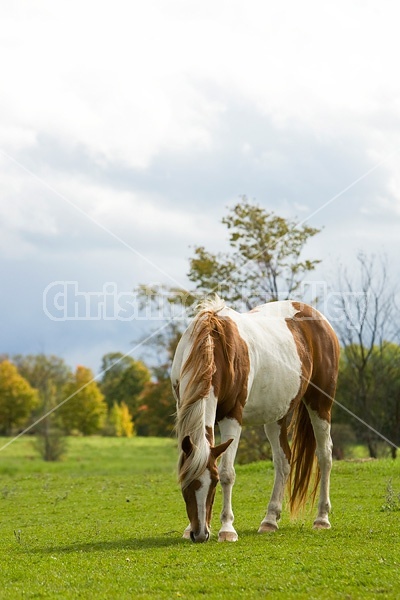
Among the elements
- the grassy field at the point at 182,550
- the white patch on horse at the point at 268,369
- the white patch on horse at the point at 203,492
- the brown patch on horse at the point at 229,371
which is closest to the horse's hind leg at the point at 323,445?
the grassy field at the point at 182,550

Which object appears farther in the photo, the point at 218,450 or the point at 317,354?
the point at 317,354

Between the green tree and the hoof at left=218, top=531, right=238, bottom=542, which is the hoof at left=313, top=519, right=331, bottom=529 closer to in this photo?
the hoof at left=218, top=531, right=238, bottom=542

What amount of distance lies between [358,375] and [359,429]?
270 cm

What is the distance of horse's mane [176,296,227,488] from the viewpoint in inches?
273

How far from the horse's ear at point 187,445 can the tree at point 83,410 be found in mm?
51960

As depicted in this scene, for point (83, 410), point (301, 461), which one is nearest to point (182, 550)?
point (301, 461)

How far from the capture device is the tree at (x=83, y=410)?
192ft

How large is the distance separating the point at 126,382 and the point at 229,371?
6369 centimetres

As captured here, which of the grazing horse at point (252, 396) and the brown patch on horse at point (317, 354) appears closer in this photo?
the grazing horse at point (252, 396)

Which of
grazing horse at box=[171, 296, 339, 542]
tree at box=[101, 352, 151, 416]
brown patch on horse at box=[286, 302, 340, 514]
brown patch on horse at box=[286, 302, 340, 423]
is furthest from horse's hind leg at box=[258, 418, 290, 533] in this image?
tree at box=[101, 352, 151, 416]

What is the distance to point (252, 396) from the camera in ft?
27.3

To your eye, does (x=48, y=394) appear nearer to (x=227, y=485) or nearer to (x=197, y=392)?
(x=227, y=485)

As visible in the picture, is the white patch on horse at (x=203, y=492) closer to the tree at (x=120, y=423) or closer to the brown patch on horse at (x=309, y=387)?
the brown patch on horse at (x=309, y=387)

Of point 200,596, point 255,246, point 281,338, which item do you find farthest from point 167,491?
point 255,246
